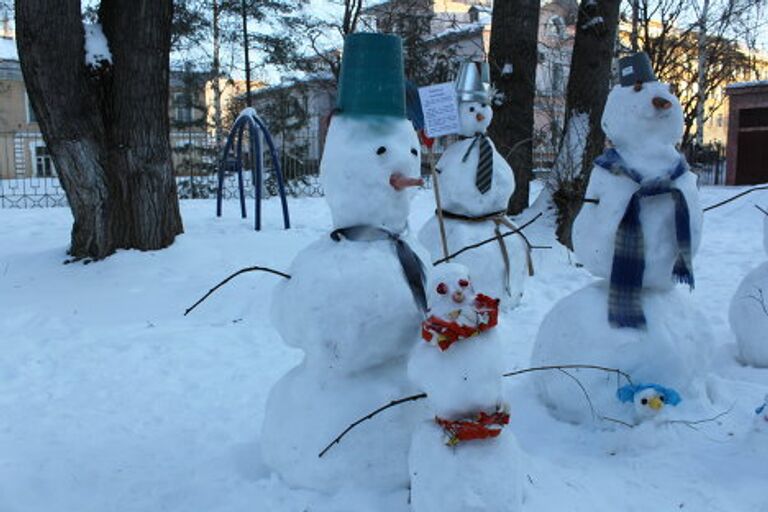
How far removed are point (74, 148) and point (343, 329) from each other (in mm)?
4928

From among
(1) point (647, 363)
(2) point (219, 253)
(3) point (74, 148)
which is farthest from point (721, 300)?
(3) point (74, 148)

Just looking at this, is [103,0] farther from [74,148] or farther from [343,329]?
[343,329]

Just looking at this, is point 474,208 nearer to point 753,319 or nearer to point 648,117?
point 753,319

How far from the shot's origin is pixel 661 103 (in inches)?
138

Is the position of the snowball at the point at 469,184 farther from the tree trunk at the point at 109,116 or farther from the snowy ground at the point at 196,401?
the tree trunk at the point at 109,116

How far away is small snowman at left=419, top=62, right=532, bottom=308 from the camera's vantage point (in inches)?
226

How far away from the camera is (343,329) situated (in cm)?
262

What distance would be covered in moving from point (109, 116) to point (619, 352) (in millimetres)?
5335

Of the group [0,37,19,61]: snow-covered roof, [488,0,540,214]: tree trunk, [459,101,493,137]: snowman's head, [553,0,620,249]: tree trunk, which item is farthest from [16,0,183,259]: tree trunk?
[0,37,19,61]: snow-covered roof

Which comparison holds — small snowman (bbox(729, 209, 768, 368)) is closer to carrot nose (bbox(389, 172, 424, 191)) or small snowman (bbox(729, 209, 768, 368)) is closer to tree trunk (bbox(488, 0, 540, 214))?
carrot nose (bbox(389, 172, 424, 191))

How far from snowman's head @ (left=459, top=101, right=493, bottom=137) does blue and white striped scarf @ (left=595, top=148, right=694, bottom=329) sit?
2389 mm

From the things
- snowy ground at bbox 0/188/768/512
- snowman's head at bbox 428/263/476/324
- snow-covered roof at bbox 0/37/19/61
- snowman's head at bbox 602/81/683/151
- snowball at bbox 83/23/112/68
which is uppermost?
snow-covered roof at bbox 0/37/19/61

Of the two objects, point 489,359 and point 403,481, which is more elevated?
point 489,359

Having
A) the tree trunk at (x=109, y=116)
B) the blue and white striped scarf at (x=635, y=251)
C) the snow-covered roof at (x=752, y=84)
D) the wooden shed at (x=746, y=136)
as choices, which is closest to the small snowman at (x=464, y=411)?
the blue and white striped scarf at (x=635, y=251)
